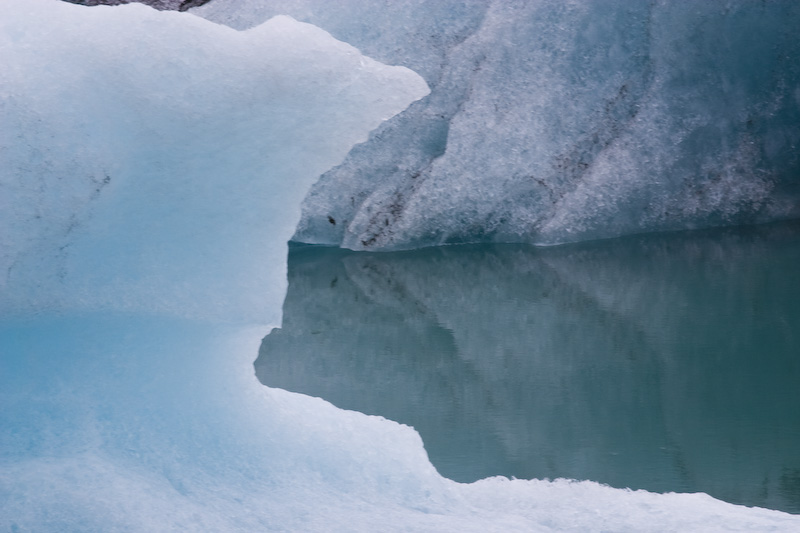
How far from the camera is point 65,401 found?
52.4 inches

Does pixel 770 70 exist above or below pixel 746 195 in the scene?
above

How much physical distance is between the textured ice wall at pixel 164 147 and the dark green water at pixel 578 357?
0.43 metres

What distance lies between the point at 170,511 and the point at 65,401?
331mm

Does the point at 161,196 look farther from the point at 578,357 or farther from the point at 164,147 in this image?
the point at 578,357

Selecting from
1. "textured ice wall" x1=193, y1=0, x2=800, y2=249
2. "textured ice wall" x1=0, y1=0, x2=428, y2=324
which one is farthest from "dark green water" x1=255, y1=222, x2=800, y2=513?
"textured ice wall" x1=0, y1=0, x2=428, y2=324

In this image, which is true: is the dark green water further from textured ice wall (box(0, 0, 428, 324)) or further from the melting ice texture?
textured ice wall (box(0, 0, 428, 324))

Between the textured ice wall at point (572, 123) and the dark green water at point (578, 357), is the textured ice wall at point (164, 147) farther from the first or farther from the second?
A: the textured ice wall at point (572, 123)

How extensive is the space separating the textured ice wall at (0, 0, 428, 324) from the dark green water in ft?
1.41

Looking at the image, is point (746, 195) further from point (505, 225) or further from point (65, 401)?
point (65, 401)

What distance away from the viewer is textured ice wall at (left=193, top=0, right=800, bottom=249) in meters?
3.44

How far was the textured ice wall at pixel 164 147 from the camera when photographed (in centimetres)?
143

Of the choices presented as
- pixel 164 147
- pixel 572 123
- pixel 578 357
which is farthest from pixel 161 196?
pixel 572 123

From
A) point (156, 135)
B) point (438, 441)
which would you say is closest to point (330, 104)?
point (156, 135)

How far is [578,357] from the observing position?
195 cm
